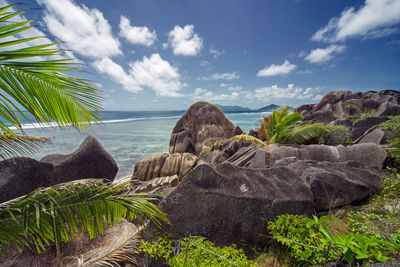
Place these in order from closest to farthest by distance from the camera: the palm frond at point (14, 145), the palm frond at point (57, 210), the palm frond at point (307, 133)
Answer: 1. the palm frond at point (57, 210)
2. the palm frond at point (14, 145)
3. the palm frond at point (307, 133)

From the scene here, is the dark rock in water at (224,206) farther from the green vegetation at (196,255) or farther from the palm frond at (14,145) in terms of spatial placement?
the palm frond at (14,145)

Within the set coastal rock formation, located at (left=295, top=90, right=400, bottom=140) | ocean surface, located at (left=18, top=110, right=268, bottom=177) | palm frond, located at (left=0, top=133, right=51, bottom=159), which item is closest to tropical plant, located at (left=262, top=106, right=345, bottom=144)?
ocean surface, located at (left=18, top=110, right=268, bottom=177)

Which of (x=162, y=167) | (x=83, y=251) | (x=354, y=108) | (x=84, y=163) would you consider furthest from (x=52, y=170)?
(x=354, y=108)

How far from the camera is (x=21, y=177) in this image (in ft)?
11.7

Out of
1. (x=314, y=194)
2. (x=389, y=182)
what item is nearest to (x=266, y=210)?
(x=314, y=194)

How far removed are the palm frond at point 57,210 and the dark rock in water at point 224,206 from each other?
28.5 inches

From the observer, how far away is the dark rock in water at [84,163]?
4.32 metres

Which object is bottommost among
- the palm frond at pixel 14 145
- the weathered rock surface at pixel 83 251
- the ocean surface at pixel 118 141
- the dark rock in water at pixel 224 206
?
the ocean surface at pixel 118 141

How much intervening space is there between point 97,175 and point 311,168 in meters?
5.48

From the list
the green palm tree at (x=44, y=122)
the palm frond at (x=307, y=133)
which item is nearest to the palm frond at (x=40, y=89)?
the green palm tree at (x=44, y=122)

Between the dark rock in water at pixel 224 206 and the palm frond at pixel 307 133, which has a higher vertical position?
the palm frond at pixel 307 133

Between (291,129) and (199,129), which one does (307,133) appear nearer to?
(291,129)

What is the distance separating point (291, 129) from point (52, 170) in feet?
30.0

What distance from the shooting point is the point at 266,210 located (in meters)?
2.74
